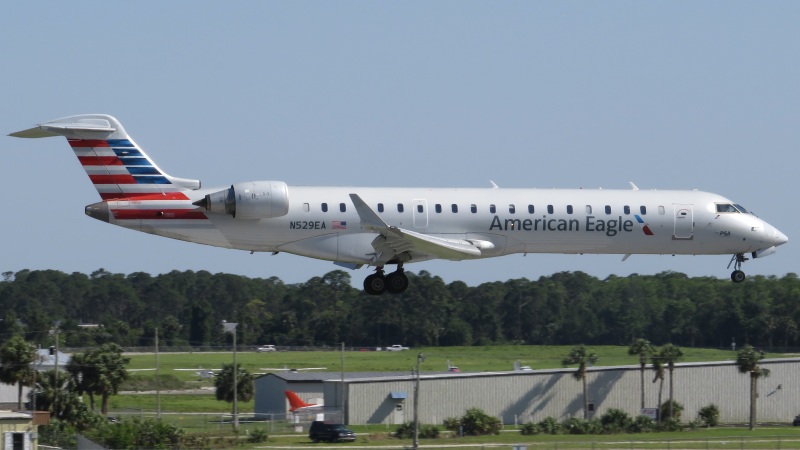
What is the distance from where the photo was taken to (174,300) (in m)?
125

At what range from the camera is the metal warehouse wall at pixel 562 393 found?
207 ft

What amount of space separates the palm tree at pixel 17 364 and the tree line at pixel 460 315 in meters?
21.9

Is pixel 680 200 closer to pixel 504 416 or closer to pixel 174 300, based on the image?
pixel 504 416

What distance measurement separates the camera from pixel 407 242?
3994 cm

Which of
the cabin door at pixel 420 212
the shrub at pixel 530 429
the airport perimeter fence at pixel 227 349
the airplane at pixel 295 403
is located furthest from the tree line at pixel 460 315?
the cabin door at pixel 420 212

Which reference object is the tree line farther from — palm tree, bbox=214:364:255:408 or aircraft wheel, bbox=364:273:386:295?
aircraft wheel, bbox=364:273:386:295

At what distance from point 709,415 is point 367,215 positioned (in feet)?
110

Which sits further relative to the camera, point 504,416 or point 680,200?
point 504,416

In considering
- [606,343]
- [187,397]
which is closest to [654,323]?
[606,343]

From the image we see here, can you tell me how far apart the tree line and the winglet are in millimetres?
47465

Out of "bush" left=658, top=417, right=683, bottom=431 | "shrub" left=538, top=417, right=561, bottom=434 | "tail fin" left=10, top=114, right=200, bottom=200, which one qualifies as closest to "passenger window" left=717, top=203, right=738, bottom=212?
"tail fin" left=10, top=114, right=200, bottom=200

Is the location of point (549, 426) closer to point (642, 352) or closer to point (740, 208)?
point (642, 352)

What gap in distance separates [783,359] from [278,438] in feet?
99.6

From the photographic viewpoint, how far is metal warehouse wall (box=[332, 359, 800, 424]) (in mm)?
63031
